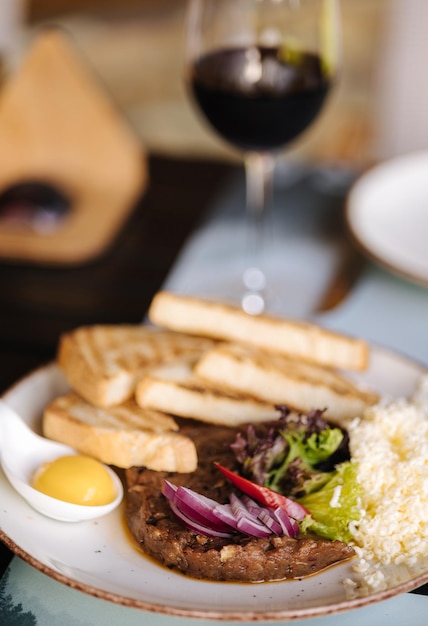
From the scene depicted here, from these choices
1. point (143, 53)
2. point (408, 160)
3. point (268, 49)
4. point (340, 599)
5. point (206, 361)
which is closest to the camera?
point (340, 599)

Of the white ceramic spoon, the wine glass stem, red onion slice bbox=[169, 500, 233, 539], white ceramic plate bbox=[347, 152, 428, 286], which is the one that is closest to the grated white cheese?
red onion slice bbox=[169, 500, 233, 539]

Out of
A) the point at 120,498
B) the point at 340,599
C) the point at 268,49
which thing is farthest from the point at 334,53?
the point at 340,599

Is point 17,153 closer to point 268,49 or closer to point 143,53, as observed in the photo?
point 268,49

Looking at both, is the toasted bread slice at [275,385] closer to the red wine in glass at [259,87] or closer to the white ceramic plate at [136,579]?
the white ceramic plate at [136,579]

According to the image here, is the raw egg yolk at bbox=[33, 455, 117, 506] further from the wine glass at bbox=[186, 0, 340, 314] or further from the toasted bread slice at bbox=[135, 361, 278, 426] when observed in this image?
the wine glass at bbox=[186, 0, 340, 314]

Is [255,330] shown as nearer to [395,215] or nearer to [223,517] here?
[223,517]

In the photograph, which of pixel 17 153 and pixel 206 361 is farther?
pixel 17 153

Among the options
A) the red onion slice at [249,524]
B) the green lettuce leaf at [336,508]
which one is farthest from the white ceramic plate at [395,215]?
the red onion slice at [249,524]
